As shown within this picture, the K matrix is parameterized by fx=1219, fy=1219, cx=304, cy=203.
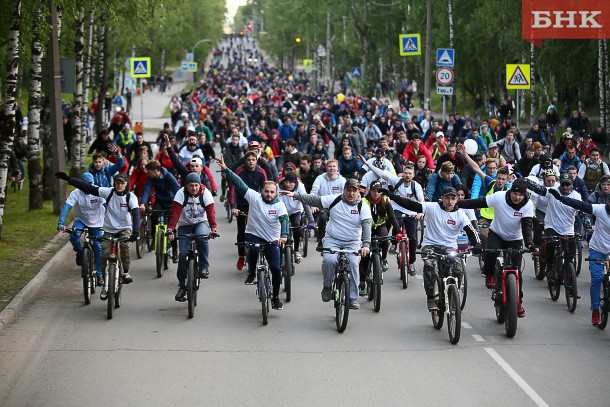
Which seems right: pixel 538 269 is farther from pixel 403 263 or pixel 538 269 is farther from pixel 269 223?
pixel 269 223

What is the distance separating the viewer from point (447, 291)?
12680 mm

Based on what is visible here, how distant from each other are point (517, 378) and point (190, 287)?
172 inches

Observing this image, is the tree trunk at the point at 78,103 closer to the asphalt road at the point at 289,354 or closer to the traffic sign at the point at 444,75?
the traffic sign at the point at 444,75

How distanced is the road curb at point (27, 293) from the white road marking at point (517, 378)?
537 centimetres

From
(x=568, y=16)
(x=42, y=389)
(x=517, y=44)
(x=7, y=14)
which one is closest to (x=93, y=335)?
(x=42, y=389)

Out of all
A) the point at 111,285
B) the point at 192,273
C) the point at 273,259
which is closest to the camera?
the point at 111,285

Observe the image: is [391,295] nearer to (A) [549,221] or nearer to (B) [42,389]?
(A) [549,221]

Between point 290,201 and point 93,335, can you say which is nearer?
point 93,335

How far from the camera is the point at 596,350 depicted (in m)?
12.2

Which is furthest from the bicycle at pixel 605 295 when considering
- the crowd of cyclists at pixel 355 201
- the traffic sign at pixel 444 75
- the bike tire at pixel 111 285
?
the traffic sign at pixel 444 75

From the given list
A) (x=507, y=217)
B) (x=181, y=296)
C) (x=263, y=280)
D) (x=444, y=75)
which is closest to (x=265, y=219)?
(x=263, y=280)

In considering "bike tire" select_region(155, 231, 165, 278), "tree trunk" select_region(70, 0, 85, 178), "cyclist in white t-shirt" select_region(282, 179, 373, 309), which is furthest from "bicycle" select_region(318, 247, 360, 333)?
"tree trunk" select_region(70, 0, 85, 178)

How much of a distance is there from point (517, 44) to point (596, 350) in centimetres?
3613

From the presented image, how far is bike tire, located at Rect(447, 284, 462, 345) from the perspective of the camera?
40.2ft
